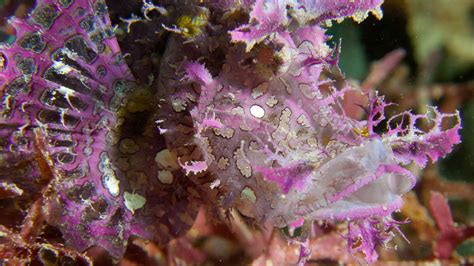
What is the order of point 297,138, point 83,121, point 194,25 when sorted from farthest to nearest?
point 83,121 < point 194,25 < point 297,138

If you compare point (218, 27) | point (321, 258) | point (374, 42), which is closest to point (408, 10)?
point (374, 42)

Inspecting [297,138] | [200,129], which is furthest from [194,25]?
[297,138]

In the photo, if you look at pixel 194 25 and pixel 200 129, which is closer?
pixel 200 129

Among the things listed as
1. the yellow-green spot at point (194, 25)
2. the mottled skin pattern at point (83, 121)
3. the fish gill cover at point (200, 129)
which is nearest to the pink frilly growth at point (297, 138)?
the fish gill cover at point (200, 129)

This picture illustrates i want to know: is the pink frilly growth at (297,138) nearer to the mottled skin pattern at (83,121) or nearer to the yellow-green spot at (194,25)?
the yellow-green spot at (194,25)

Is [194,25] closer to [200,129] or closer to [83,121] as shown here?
[200,129]

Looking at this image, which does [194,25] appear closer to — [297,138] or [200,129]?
[200,129]

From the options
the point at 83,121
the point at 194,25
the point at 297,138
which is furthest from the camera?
the point at 83,121

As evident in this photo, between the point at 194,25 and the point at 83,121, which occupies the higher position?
the point at 194,25
